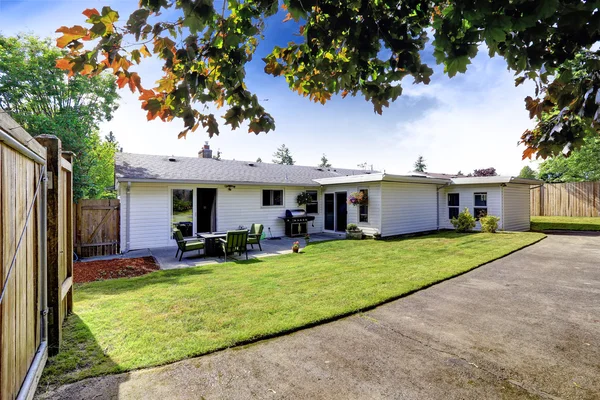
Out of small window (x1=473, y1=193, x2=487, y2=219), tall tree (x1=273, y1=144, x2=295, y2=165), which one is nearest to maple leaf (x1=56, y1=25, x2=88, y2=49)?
small window (x1=473, y1=193, x2=487, y2=219)

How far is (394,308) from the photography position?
433cm

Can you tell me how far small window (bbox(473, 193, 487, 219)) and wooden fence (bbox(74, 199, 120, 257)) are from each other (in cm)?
1644

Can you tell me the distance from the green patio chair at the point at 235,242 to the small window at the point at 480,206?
12.4m

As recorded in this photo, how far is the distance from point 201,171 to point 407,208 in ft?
32.8

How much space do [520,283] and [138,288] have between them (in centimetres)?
779

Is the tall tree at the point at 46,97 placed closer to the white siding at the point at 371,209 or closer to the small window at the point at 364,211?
the white siding at the point at 371,209

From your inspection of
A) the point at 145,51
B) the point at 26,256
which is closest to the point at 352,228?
the point at 145,51

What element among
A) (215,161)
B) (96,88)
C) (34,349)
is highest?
(96,88)

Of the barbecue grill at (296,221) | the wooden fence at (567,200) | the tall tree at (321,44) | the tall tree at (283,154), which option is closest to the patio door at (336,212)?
the barbecue grill at (296,221)

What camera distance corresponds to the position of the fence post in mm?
2904

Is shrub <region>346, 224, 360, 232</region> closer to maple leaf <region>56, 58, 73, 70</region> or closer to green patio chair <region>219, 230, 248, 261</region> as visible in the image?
green patio chair <region>219, 230, 248, 261</region>

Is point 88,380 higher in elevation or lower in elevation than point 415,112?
lower

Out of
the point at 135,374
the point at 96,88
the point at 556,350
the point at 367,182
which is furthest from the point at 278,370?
the point at 96,88

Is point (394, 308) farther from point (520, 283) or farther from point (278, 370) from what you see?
point (520, 283)
